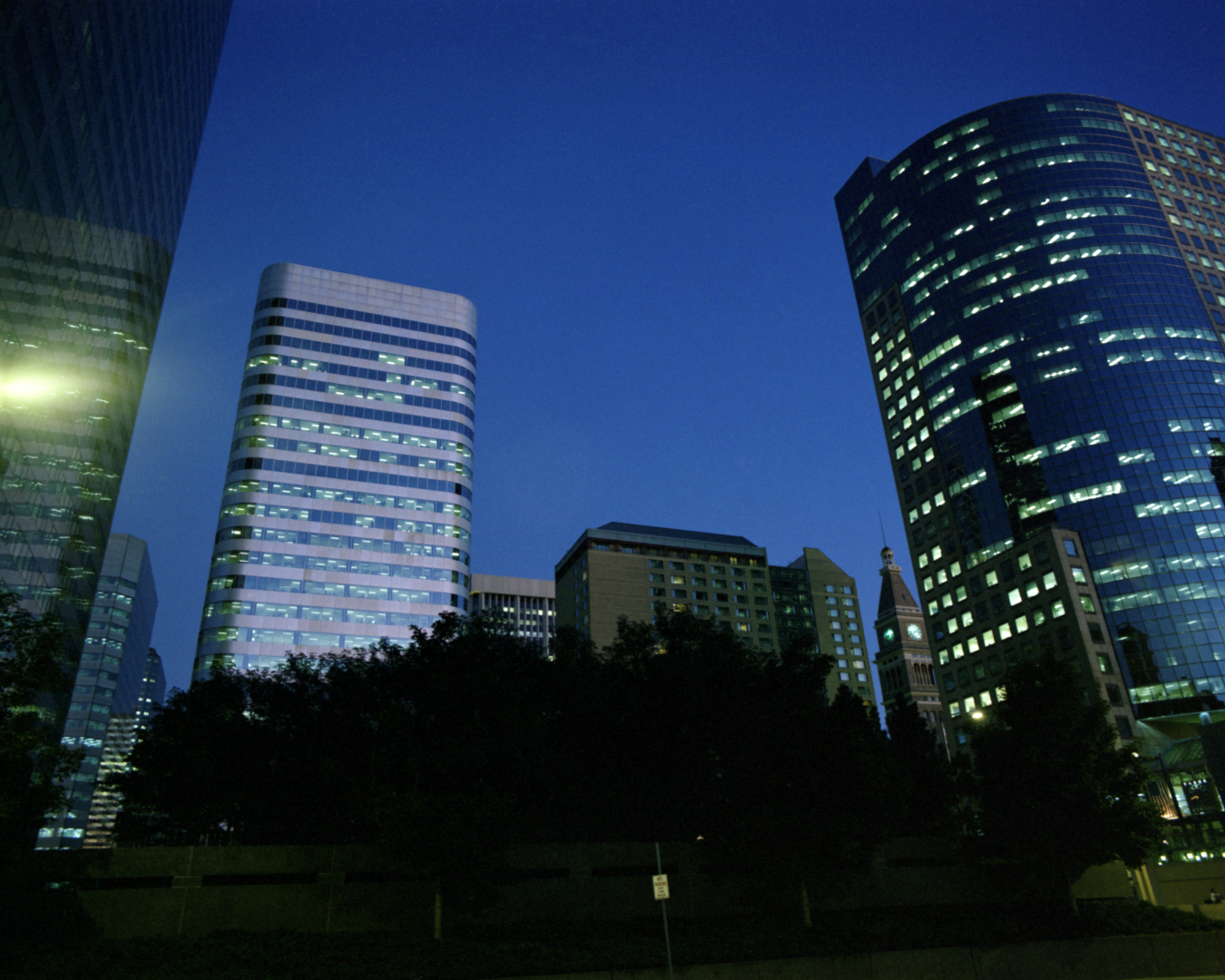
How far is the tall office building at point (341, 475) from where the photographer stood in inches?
4291

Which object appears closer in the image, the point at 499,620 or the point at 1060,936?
the point at 1060,936

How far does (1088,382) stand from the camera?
116625 millimetres

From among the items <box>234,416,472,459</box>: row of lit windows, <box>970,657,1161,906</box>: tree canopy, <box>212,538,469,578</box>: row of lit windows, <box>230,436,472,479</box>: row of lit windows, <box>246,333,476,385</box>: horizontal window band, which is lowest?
<box>970,657,1161,906</box>: tree canopy

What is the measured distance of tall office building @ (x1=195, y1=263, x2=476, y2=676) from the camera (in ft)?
358

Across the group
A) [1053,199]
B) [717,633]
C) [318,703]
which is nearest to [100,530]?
[318,703]

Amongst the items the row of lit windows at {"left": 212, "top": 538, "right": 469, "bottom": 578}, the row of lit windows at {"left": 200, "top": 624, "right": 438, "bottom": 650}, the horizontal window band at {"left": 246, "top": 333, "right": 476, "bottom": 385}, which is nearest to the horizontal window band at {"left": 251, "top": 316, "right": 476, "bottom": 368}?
the horizontal window band at {"left": 246, "top": 333, "right": 476, "bottom": 385}

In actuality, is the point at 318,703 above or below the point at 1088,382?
below

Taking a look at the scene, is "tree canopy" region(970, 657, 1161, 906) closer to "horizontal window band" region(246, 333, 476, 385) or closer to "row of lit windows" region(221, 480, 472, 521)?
"row of lit windows" region(221, 480, 472, 521)

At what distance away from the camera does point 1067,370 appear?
119 metres

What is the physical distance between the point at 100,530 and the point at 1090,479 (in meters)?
117

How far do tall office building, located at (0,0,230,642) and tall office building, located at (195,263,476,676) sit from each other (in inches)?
1708

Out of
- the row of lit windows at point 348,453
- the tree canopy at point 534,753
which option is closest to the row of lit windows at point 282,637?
the row of lit windows at point 348,453

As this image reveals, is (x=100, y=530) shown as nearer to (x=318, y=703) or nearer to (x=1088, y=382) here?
(x=318, y=703)

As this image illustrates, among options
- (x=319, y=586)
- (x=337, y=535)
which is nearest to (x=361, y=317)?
(x=337, y=535)
